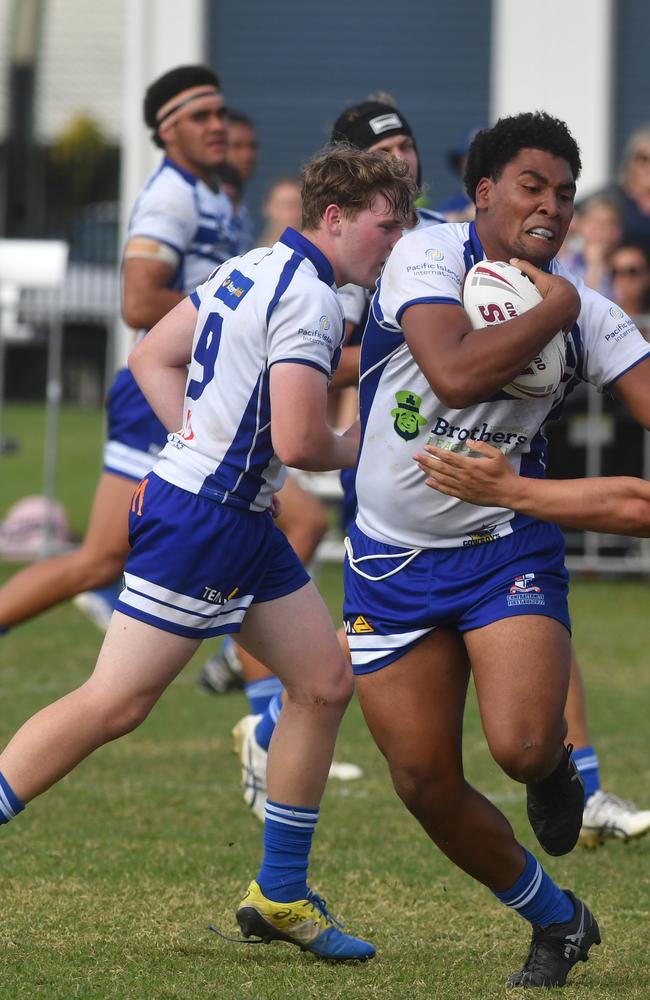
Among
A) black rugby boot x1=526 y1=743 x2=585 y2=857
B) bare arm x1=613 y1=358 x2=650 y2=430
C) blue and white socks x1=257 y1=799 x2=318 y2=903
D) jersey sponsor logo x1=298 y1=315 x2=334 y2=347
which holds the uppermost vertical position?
jersey sponsor logo x1=298 y1=315 x2=334 y2=347

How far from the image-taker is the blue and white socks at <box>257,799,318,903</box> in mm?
4367

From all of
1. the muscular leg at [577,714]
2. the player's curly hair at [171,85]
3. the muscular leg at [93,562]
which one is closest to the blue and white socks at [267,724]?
the muscular leg at [577,714]

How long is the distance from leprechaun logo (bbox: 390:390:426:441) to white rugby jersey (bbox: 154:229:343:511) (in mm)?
186

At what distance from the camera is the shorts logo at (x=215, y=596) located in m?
4.21

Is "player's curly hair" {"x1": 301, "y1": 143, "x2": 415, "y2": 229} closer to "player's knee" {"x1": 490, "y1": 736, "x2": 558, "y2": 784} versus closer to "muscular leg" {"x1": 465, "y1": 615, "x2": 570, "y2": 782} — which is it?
"muscular leg" {"x1": 465, "y1": 615, "x2": 570, "y2": 782}

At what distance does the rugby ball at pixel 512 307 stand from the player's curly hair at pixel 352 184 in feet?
1.13

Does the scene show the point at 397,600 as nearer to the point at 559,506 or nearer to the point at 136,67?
the point at 559,506

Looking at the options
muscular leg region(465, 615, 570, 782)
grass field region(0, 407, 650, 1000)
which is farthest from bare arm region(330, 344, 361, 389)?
muscular leg region(465, 615, 570, 782)

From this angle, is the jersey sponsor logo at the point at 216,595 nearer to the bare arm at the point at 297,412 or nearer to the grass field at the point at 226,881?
the bare arm at the point at 297,412

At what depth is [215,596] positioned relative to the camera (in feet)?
13.9

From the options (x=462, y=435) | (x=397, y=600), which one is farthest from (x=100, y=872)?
(x=462, y=435)

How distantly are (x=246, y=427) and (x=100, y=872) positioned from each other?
166 centimetres

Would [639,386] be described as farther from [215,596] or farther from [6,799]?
[6,799]

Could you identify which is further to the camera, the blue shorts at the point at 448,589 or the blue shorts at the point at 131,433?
the blue shorts at the point at 131,433
